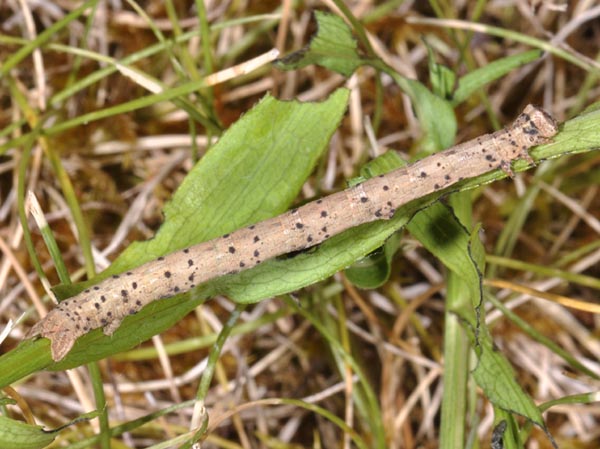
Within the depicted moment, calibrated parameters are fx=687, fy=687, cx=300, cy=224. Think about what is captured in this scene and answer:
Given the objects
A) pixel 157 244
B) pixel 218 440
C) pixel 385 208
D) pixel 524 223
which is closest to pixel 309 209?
pixel 385 208

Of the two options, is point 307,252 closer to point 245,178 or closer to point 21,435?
point 245,178

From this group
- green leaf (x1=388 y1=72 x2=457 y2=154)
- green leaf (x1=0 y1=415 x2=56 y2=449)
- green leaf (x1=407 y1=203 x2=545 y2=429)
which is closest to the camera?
green leaf (x1=0 y1=415 x2=56 y2=449)

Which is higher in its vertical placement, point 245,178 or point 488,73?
point 488,73

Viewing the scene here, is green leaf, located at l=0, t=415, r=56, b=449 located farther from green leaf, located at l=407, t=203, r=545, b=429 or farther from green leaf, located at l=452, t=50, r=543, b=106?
green leaf, located at l=452, t=50, r=543, b=106

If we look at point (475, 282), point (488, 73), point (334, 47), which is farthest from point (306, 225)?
point (488, 73)

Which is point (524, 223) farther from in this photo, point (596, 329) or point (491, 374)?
point (491, 374)

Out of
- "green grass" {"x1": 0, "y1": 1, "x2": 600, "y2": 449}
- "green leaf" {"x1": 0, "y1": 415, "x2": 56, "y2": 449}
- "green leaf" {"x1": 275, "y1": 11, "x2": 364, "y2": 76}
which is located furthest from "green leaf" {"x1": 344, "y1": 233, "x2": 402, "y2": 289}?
"green leaf" {"x1": 0, "y1": 415, "x2": 56, "y2": 449}
